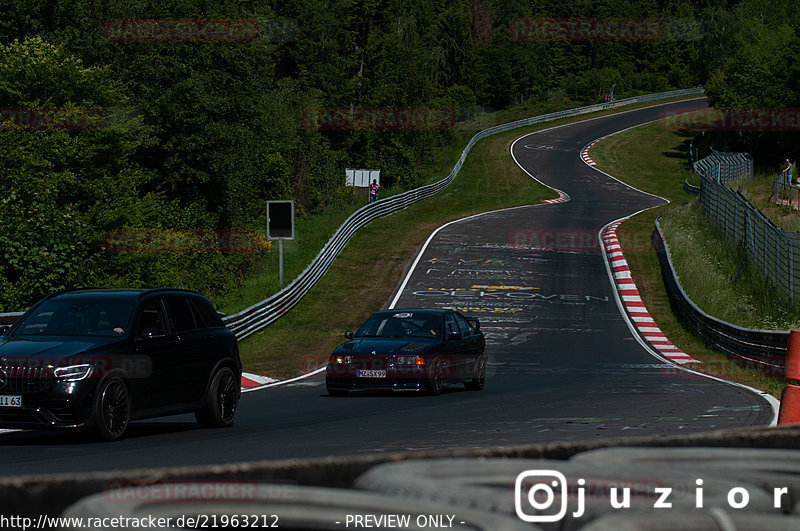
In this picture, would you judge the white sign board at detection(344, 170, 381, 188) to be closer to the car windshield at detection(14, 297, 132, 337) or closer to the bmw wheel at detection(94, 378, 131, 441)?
the car windshield at detection(14, 297, 132, 337)

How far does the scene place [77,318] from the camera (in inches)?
451

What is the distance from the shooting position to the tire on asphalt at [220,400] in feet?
40.0

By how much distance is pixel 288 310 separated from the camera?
33.2 meters

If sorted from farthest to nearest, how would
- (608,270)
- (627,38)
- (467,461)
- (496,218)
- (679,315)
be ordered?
(627,38), (496,218), (608,270), (679,315), (467,461)

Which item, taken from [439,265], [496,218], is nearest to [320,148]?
[496,218]

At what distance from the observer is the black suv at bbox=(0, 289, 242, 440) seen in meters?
10.2

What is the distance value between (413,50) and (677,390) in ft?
288

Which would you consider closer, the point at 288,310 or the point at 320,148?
the point at 288,310

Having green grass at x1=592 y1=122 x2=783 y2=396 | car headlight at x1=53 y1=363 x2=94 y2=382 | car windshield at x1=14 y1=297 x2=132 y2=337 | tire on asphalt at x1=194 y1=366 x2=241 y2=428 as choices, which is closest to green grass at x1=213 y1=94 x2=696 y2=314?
green grass at x1=592 y1=122 x2=783 y2=396

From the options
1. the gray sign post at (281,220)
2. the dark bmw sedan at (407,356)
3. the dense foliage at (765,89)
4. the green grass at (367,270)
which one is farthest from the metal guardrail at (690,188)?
the dark bmw sedan at (407,356)

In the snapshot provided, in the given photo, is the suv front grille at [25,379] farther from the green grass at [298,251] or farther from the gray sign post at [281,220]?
the gray sign post at [281,220]

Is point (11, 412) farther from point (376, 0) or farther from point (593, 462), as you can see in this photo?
point (376, 0)

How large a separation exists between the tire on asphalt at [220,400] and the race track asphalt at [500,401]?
0.92ft

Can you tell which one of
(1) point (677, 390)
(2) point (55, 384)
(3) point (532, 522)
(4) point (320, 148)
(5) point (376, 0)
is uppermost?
(5) point (376, 0)
